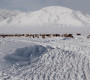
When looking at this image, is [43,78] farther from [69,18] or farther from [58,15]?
[58,15]

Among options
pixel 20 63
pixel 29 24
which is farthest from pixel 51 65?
pixel 29 24

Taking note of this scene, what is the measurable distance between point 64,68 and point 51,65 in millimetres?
728

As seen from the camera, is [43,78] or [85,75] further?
[85,75]

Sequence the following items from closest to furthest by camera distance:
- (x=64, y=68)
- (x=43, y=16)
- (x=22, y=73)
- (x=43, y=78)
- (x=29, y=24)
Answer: (x=43, y=78) → (x=22, y=73) → (x=64, y=68) → (x=29, y=24) → (x=43, y=16)

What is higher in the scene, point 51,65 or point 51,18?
point 51,18

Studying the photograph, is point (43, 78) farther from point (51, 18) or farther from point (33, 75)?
point (51, 18)

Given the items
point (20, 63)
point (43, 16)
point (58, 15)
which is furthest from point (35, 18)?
point (20, 63)

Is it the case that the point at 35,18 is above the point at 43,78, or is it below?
above

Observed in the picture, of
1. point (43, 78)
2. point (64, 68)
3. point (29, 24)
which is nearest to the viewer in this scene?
point (43, 78)

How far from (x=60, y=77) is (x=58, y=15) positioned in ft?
631

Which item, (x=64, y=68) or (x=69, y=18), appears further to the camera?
(x=69, y=18)

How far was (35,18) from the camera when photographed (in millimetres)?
186375

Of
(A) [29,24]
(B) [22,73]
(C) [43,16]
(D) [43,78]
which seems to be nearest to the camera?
(D) [43,78]

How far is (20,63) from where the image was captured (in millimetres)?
8164
